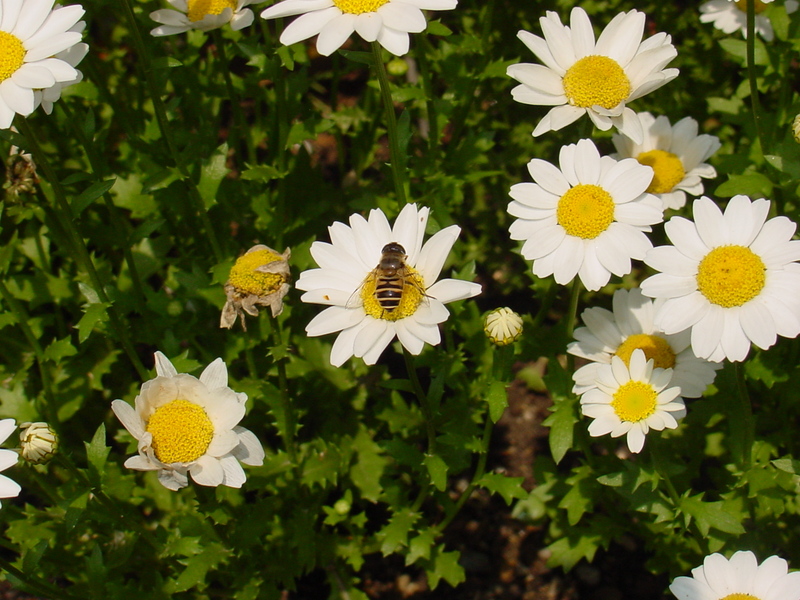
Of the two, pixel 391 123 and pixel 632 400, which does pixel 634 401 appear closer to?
pixel 632 400

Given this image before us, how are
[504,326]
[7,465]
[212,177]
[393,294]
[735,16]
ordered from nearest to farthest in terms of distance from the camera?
[7,465], [393,294], [504,326], [212,177], [735,16]

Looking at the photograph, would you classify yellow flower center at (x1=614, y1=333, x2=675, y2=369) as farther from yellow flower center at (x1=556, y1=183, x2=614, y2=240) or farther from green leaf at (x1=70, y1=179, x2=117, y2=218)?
green leaf at (x1=70, y1=179, x2=117, y2=218)

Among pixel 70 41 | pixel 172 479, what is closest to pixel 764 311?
pixel 172 479

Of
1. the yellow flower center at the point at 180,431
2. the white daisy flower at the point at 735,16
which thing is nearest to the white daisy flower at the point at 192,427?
the yellow flower center at the point at 180,431

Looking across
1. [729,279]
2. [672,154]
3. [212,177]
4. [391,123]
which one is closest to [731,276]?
[729,279]

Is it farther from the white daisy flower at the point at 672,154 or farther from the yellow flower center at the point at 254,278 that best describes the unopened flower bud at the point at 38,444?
the white daisy flower at the point at 672,154

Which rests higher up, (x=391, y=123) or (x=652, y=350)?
(x=391, y=123)
